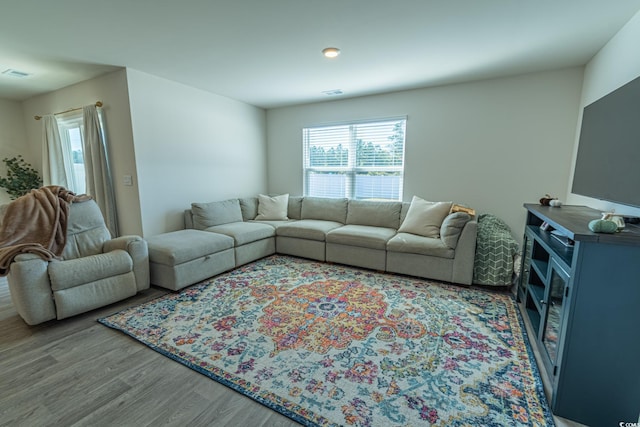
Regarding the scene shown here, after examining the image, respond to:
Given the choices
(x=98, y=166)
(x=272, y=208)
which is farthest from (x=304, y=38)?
(x=98, y=166)

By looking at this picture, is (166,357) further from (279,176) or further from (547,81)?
(547,81)

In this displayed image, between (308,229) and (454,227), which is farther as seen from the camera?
(308,229)

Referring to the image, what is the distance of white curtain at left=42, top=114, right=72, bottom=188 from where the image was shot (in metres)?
4.17

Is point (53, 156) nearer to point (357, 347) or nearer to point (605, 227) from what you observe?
point (357, 347)

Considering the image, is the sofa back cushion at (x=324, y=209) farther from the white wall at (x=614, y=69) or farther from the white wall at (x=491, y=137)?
the white wall at (x=614, y=69)

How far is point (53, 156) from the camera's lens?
423 cm

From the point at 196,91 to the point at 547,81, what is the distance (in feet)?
14.4

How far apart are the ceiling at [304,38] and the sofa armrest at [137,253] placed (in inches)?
71.9

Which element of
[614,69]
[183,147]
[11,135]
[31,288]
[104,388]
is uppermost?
[614,69]

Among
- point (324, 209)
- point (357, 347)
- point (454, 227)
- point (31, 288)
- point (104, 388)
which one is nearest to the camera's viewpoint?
point (104, 388)

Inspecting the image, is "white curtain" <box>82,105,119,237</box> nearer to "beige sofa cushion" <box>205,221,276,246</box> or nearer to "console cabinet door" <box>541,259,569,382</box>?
"beige sofa cushion" <box>205,221,276,246</box>

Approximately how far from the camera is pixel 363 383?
1627mm

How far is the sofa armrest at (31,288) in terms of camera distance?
2084 millimetres

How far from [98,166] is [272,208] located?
2302 millimetres
